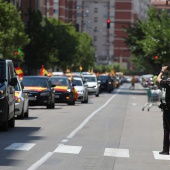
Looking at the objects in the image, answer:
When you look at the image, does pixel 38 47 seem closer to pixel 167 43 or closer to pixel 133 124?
pixel 167 43

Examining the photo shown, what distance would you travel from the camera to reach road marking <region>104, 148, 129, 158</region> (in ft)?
52.6

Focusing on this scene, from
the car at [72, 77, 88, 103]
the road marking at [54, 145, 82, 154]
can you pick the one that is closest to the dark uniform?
the road marking at [54, 145, 82, 154]

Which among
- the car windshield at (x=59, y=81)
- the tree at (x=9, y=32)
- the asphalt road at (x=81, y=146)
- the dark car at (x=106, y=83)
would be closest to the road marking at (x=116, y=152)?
the asphalt road at (x=81, y=146)

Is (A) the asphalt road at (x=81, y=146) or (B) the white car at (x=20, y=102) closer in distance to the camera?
(A) the asphalt road at (x=81, y=146)

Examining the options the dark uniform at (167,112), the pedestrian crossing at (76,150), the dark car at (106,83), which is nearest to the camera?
the dark uniform at (167,112)

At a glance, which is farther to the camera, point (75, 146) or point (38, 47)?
point (38, 47)

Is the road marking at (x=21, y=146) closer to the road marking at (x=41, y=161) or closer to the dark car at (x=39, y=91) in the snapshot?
the road marking at (x=41, y=161)

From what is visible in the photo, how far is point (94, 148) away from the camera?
17359 mm

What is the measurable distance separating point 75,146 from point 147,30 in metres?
55.2

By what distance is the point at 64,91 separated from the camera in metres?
44.3

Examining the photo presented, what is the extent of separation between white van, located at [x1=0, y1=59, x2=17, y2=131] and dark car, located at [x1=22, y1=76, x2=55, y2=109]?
13084 mm

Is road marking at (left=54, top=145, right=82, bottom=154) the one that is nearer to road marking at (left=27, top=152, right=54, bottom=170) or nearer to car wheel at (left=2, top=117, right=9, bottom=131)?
road marking at (left=27, top=152, right=54, bottom=170)

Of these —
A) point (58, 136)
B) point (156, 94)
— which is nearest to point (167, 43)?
point (156, 94)

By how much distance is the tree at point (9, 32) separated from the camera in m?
50.8
